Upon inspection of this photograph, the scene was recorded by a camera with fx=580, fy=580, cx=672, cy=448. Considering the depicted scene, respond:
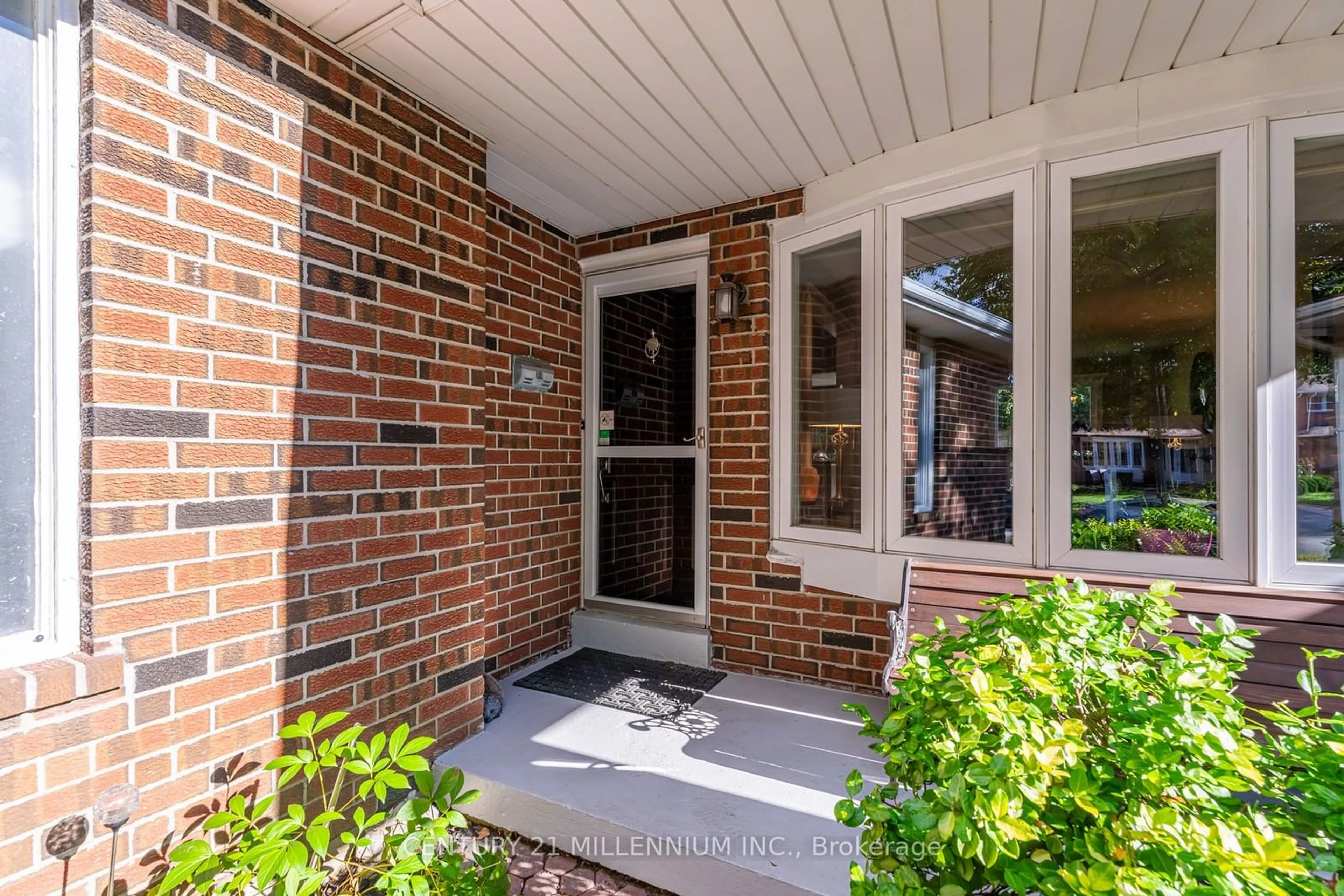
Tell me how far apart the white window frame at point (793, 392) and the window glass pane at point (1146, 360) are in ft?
2.62

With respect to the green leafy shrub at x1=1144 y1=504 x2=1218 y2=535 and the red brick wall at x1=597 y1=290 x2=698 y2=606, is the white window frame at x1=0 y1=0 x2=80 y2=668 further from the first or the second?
the green leafy shrub at x1=1144 y1=504 x2=1218 y2=535

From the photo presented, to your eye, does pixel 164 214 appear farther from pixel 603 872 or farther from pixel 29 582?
pixel 603 872

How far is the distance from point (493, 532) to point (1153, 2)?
3.36m

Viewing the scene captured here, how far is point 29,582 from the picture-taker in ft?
4.59

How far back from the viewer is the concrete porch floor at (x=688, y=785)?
1772mm

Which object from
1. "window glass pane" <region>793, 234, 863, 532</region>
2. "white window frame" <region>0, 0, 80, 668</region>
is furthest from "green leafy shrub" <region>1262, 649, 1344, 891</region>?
"white window frame" <region>0, 0, 80, 668</region>

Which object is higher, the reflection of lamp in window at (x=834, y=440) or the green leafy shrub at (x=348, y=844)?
the reflection of lamp in window at (x=834, y=440)

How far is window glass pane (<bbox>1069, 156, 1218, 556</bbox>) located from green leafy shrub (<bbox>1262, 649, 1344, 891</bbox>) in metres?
1.52

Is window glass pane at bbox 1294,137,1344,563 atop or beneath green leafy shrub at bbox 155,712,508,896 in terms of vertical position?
atop

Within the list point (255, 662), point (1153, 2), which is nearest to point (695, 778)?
point (255, 662)

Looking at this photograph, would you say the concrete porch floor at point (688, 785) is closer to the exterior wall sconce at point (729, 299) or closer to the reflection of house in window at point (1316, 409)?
the reflection of house in window at point (1316, 409)

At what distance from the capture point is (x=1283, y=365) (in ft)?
6.55

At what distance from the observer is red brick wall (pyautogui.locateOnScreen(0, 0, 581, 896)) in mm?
1432

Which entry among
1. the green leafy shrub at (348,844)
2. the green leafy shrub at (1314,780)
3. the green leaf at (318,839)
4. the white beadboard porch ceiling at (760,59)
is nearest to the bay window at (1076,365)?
the white beadboard porch ceiling at (760,59)
